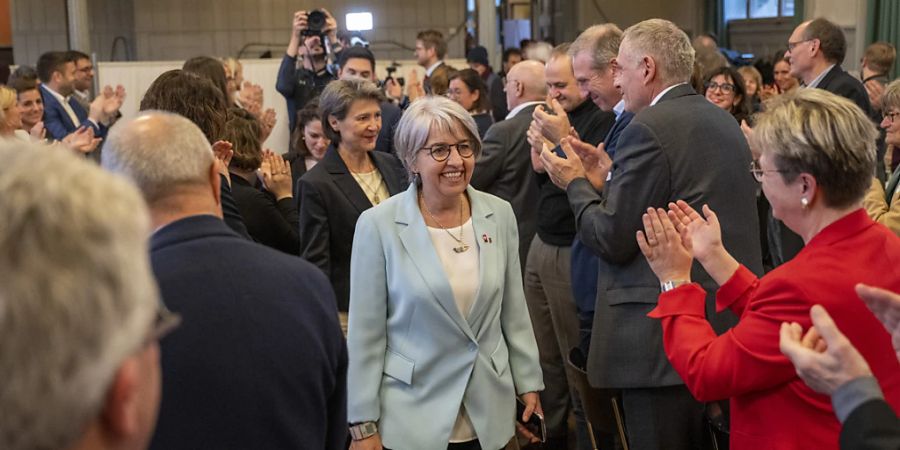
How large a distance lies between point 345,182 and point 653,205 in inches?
43.0

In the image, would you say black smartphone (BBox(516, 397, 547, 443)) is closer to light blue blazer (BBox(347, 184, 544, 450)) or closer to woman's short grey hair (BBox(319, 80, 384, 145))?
light blue blazer (BBox(347, 184, 544, 450))

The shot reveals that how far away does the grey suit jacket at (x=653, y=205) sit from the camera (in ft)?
9.29

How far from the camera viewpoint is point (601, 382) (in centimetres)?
Answer: 293

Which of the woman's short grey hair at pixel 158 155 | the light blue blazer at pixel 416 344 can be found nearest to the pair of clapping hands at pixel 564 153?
the light blue blazer at pixel 416 344

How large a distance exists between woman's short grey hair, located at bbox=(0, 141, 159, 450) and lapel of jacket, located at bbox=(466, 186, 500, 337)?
5.83 ft

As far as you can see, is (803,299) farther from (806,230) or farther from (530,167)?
(530,167)

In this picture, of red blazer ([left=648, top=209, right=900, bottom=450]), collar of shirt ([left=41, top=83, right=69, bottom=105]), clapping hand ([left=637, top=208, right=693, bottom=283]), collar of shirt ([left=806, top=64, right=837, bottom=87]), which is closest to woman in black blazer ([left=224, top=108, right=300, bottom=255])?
clapping hand ([left=637, top=208, right=693, bottom=283])

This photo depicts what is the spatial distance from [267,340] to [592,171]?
1873 mm

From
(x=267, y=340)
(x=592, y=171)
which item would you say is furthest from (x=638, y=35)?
(x=267, y=340)

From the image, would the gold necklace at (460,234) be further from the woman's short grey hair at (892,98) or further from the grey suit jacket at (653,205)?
the woman's short grey hair at (892,98)

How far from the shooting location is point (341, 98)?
11.9 ft

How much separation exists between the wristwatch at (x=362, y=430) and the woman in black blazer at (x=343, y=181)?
85 cm

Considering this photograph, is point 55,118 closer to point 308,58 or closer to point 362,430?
point 308,58

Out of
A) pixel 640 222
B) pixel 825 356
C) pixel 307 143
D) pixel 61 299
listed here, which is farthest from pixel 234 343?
pixel 307 143
